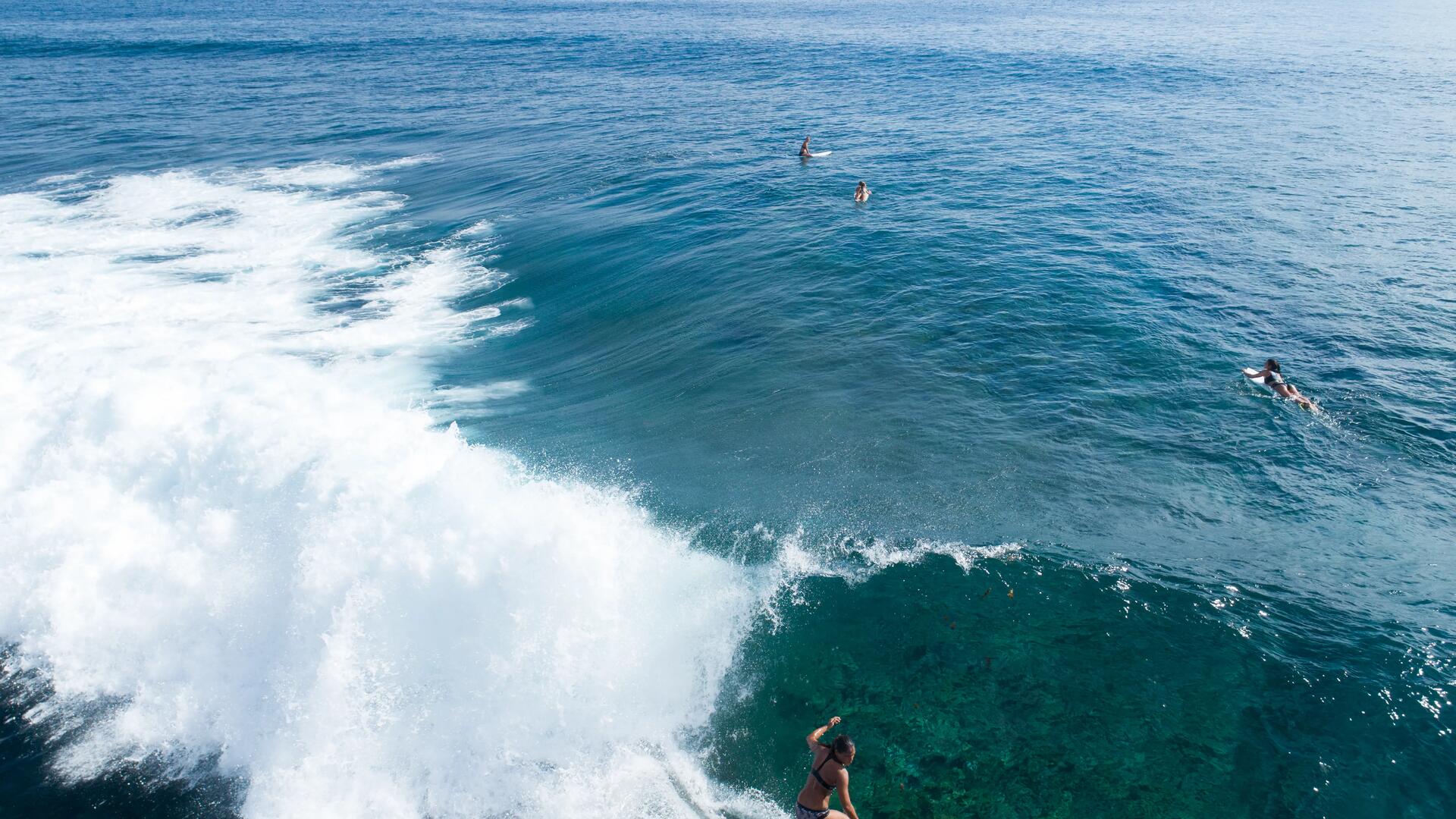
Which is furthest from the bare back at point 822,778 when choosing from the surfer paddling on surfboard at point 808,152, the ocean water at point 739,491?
the surfer paddling on surfboard at point 808,152

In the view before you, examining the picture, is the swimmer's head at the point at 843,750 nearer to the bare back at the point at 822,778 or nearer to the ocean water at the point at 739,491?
the bare back at the point at 822,778

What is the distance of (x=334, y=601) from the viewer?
15297mm

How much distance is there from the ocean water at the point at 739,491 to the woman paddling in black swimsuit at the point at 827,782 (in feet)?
6.31

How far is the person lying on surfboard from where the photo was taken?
2092cm

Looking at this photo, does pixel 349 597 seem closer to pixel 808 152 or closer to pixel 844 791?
pixel 844 791

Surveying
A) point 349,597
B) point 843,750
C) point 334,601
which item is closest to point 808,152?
point 349,597

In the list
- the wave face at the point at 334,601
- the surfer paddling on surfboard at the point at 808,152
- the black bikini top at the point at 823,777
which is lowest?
the wave face at the point at 334,601

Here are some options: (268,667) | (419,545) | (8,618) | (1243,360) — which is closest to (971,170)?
(1243,360)

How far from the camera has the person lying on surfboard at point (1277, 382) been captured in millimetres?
20922

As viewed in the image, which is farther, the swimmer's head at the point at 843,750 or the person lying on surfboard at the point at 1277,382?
the person lying on surfboard at the point at 1277,382

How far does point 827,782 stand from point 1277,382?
732 inches

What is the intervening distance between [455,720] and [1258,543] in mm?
16868

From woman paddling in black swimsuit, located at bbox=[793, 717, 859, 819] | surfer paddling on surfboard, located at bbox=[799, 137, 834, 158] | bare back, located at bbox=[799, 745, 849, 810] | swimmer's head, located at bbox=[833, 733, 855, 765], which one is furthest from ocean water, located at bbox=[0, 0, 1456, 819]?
swimmer's head, located at bbox=[833, 733, 855, 765]

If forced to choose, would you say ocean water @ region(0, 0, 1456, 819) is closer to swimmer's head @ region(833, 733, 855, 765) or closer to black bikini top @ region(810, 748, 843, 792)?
black bikini top @ region(810, 748, 843, 792)
